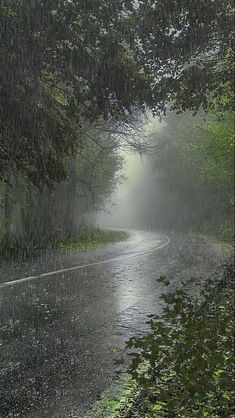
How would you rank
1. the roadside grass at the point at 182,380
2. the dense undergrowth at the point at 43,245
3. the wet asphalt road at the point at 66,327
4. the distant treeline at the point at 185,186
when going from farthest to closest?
the distant treeline at the point at 185,186
the dense undergrowth at the point at 43,245
the wet asphalt road at the point at 66,327
the roadside grass at the point at 182,380

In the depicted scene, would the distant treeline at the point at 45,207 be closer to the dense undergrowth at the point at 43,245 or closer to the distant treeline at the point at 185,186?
the dense undergrowth at the point at 43,245

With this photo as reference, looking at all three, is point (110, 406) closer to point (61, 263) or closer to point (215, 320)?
point (215, 320)

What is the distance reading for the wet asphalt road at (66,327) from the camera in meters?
4.02

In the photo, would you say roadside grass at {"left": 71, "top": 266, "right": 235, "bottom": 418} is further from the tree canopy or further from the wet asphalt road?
the tree canopy

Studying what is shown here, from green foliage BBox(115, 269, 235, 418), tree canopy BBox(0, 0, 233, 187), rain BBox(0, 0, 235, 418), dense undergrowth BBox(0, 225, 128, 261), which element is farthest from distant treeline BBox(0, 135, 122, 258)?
green foliage BBox(115, 269, 235, 418)

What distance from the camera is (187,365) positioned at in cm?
439

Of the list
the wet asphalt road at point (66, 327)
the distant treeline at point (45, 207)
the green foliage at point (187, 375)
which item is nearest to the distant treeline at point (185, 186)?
the distant treeline at point (45, 207)

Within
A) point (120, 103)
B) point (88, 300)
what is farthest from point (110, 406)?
point (120, 103)

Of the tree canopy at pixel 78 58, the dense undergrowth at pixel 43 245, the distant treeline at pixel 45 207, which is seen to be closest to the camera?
the tree canopy at pixel 78 58

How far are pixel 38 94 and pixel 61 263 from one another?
7.19m

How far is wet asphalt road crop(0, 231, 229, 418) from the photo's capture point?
13.2 feet

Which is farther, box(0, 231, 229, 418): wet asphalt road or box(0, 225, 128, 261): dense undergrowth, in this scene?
box(0, 225, 128, 261): dense undergrowth

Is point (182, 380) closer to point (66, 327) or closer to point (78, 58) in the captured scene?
point (66, 327)

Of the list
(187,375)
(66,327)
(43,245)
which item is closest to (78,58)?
(66,327)
